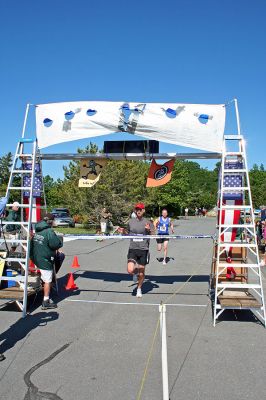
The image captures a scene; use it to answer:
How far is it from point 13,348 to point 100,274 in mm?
6325

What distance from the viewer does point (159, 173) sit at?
29.2 ft

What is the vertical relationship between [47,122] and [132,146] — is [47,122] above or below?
above

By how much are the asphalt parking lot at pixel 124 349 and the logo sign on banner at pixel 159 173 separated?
2.55 m

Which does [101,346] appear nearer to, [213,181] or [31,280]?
[31,280]

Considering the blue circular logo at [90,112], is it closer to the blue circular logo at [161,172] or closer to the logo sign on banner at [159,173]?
the logo sign on banner at [159,173]

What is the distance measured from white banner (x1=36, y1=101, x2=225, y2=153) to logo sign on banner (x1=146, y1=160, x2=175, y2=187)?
619mm

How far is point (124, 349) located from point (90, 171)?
432 cm

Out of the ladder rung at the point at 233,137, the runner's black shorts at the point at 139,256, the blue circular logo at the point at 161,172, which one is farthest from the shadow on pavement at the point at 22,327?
the ladder rung at the point at 233,137

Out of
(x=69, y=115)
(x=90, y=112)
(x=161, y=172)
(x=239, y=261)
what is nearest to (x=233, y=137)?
(x=161, y=172)

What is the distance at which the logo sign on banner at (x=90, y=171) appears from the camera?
29.5ft

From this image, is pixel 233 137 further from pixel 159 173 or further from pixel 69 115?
pixel 69 115

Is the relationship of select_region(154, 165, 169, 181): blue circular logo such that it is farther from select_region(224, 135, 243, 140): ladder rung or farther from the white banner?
select_region(224, 135, 243, 140): ladder rung

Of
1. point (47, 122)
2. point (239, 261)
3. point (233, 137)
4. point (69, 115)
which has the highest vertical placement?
point (69, 115)

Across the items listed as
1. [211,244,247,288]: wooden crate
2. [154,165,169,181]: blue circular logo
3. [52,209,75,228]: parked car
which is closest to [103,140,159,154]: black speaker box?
[154,165,169,181]: blue circular logo
